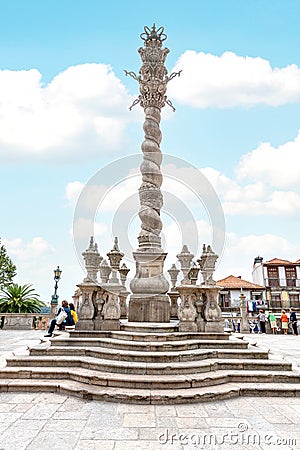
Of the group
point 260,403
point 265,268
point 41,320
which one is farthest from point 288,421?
point 265,268

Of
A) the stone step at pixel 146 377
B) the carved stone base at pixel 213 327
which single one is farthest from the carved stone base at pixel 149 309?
the stone step at pixel 146 377

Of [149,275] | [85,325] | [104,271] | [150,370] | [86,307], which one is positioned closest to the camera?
[150,370]

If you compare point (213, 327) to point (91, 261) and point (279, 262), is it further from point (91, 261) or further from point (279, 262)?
point (279, 262)

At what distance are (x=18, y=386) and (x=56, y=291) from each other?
626 inches

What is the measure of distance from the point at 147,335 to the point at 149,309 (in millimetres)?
1918

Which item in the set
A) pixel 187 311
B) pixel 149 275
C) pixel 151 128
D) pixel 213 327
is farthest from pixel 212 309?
pixel 151 128

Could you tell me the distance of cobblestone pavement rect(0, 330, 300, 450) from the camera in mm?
3229

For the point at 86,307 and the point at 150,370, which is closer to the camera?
the point at 150,370

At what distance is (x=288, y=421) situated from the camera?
3.84 m

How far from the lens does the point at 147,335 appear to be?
6238 millimetres

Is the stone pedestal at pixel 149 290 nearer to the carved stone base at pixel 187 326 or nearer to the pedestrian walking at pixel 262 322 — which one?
the carved stone base at pixel 187 326

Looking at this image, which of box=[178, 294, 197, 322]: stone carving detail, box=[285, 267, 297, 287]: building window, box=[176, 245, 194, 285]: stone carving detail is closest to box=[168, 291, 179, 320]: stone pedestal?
box=[176, 245, 194, 285]: stone carving detail

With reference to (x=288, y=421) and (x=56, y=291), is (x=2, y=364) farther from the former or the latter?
(x=56, y=291)

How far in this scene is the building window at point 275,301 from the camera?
37.0 m
